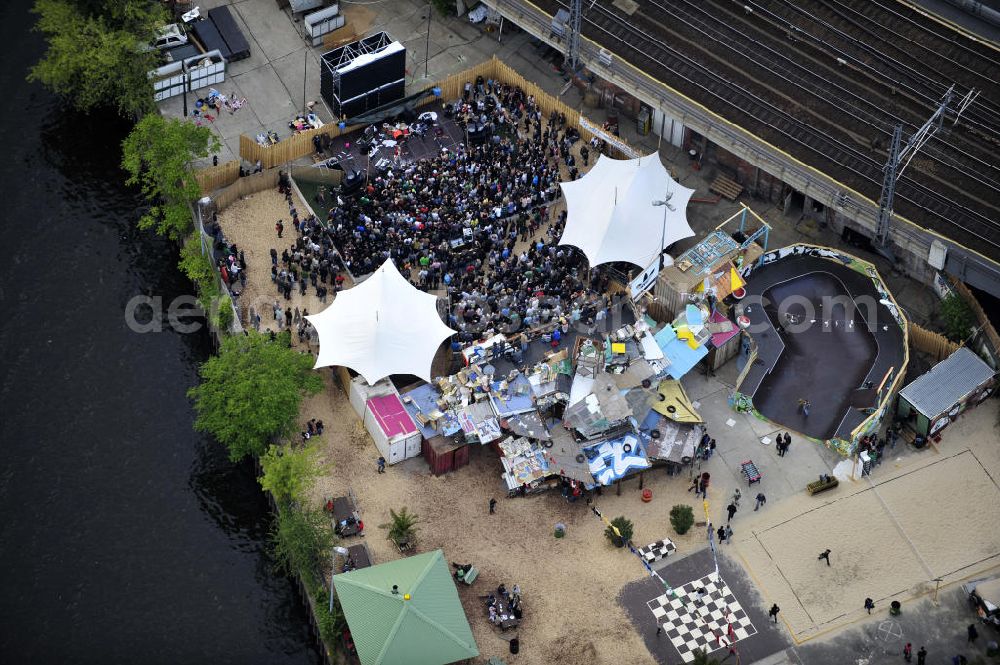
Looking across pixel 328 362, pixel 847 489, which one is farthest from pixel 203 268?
pixel 847 489

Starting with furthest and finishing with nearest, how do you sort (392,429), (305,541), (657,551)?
(392,429)
(657,551)
(305,541)

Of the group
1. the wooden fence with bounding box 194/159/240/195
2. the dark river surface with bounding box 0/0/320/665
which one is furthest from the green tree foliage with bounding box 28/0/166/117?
the wooden fence with bounding box 194/159/240/195

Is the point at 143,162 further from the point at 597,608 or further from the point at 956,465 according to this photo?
the point at 956,465

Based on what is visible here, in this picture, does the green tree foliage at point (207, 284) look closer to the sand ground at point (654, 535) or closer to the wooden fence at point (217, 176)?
the wooden fence at point (217, 176)

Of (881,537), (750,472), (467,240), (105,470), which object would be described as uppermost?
(467,240)

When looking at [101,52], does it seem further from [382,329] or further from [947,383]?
[947,383]

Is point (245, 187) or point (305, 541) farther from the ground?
point (245, 187)

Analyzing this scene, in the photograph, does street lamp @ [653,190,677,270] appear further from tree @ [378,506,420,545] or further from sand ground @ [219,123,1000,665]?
tree @ [378,506,420,545]

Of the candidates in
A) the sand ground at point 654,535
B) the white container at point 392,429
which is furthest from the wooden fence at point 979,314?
the white container at point 392,429

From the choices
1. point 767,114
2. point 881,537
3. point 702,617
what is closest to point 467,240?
point 767,114
